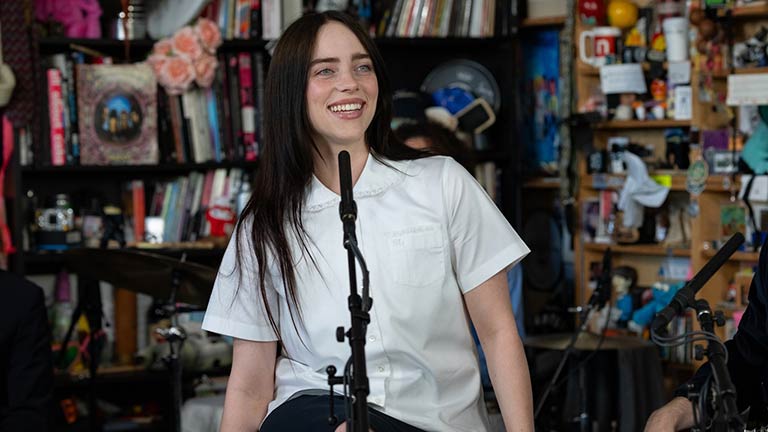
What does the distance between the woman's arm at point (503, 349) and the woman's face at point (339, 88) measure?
35 centimetres

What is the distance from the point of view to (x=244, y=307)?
6.77 feet

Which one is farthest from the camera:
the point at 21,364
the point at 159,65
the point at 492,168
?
the point at 492,168

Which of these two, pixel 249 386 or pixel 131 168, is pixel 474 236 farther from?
A: pixel 131 168

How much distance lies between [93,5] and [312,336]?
8.54 feet

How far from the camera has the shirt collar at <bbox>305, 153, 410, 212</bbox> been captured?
80.8 inches

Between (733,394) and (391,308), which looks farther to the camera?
(391,308)

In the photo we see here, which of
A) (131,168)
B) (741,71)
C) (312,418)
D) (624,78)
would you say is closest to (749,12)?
(741,71)

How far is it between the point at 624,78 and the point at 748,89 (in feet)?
2.12

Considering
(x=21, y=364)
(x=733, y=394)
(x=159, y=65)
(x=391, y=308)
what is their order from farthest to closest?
(x=159, y=65)
(x=21, y=364)
(x=391, y=308)
(x=733, y=394)

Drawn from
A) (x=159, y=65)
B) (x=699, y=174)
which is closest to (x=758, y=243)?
(x=699, y=174)

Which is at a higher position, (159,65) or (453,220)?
(159,65)

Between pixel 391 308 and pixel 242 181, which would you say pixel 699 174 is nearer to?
pixel 242 181

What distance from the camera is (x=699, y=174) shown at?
4.22 metres

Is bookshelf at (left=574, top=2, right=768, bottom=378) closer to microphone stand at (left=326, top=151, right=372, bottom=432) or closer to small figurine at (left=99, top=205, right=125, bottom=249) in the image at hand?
small figurine at (left=99, top=205, right=125, bottom=249)
